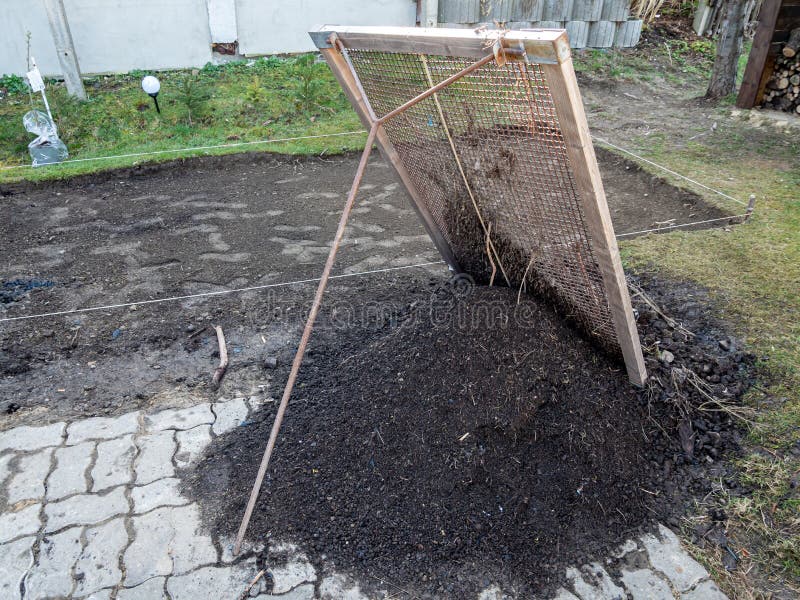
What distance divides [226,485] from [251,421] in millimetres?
427

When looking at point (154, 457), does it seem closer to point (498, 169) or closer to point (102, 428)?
point (102, 428)

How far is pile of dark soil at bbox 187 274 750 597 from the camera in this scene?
2.30 meters

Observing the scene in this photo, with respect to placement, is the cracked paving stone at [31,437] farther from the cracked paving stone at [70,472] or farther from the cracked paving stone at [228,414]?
the cracked paving stone at [228,414]

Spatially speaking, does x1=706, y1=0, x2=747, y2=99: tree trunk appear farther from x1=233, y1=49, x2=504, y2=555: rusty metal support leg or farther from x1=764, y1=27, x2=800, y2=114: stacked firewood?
x1=233, y1=49, x2=504, y2=555: rusty metal support leg

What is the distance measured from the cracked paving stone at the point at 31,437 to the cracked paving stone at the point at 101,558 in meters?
0.70

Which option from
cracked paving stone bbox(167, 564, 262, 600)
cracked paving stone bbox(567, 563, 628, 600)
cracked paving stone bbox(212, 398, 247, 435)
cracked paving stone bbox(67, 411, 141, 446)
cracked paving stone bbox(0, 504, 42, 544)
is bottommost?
cracked paving stone bbox(67, 411, 141, 446)

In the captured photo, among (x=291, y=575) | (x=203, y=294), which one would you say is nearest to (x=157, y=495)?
(x=291, y=575)

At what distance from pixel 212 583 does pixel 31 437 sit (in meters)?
1.42

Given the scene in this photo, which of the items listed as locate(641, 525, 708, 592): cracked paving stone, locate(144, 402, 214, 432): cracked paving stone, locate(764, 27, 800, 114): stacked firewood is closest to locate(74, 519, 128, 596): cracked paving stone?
locate(144, 402, 214, 432): cracked paving stone

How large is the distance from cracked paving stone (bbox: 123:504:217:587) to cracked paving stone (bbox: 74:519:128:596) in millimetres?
44

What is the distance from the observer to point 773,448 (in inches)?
103

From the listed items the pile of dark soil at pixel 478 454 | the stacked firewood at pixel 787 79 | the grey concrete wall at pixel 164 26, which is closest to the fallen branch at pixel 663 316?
the pile of dark soil at pixel 478 454

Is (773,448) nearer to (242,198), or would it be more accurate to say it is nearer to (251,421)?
(251,421)

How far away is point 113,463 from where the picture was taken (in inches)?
109
